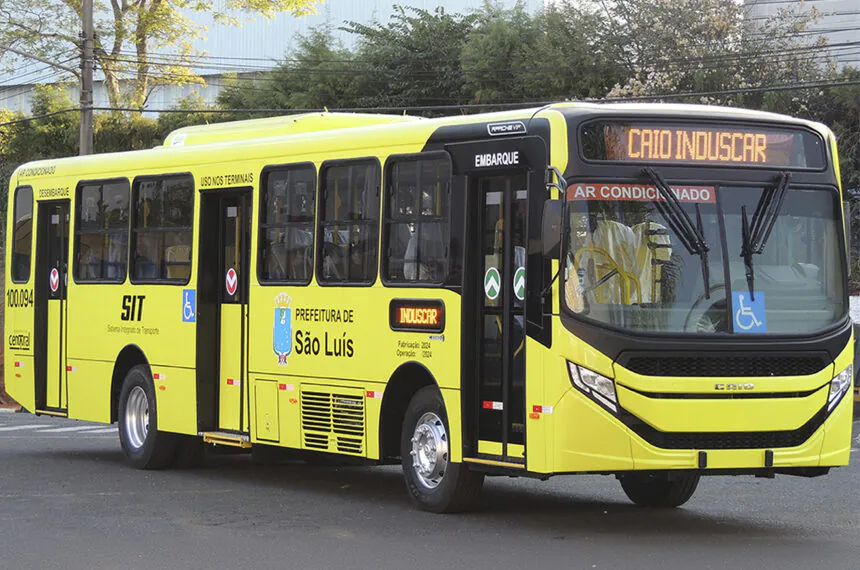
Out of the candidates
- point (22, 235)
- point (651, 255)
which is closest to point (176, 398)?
point (22, 235)

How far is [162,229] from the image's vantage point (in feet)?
52.8

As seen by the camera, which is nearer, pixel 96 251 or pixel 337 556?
pixel 337 556

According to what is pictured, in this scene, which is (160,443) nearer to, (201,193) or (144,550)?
(201,193)

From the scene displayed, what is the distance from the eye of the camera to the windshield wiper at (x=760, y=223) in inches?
448

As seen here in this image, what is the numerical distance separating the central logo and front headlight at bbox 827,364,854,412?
4.79 m

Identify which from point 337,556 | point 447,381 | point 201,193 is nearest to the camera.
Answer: point 337,556

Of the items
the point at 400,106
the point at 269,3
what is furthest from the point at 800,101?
the point at 269,3

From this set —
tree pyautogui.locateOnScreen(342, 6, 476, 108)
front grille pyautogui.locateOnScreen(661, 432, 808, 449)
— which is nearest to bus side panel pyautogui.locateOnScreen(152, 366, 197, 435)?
front grille pyautogui.locateOnScreen(661, 432, 808, 449)

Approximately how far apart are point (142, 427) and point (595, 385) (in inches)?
267

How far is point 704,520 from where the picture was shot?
40.4 feet

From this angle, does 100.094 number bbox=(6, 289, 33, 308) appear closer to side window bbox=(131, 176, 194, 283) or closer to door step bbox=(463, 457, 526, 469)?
side window bbox=(131, 176, 194, 283)

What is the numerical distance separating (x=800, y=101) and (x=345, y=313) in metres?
21.7

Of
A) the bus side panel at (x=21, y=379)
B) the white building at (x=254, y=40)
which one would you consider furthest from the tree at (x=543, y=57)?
the bus side panel at (x=21, y=379)

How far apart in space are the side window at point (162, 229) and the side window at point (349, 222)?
7.57 feet
